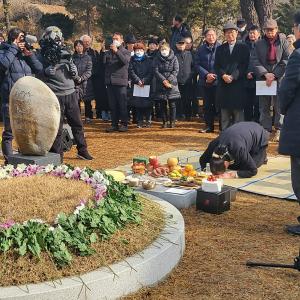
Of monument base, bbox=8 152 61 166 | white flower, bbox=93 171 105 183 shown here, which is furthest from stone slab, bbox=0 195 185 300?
monument base, bbox=8 152 61 166

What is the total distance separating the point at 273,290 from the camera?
3.98 m

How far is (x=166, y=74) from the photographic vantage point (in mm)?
11062

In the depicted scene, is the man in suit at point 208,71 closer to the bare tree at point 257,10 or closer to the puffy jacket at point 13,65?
the puffy jacket at point 13,65

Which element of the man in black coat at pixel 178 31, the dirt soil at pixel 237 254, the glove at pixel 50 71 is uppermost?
the man in black coat at pixel 178 31

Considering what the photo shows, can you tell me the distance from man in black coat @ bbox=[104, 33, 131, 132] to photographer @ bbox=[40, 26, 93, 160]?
9.67 feet

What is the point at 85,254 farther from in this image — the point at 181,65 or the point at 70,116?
the point at 181,65

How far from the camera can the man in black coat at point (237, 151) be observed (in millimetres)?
6848

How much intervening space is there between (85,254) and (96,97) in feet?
30.2

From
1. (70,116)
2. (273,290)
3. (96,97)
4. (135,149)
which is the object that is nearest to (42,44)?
(70,116)

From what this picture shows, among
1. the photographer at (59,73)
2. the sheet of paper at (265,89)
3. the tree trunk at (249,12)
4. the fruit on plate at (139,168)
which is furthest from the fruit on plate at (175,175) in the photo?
the tree trunk at (249,12)

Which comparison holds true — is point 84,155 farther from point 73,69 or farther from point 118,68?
point 118,68

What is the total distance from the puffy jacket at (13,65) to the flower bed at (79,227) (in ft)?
10.7

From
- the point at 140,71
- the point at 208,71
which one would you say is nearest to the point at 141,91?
the point at 140,71

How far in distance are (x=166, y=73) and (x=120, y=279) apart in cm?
774
